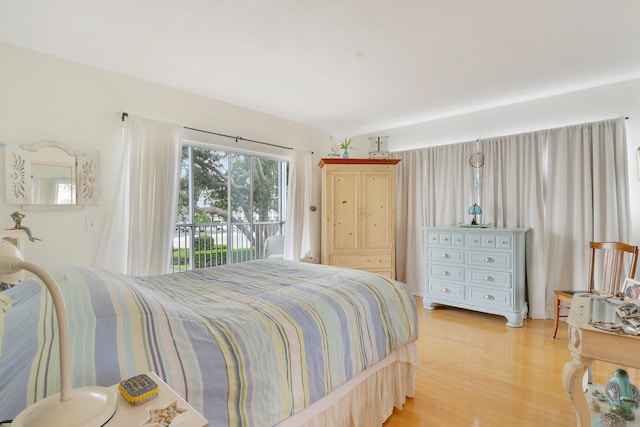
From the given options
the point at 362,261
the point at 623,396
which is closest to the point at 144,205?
the point at 362,261

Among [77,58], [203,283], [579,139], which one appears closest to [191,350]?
[203,283]

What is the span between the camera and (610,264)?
269 centimetres

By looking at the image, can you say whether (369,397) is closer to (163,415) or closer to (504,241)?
(163,415)

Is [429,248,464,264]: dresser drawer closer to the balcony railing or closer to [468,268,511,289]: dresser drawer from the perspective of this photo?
[468,268,511,289]: dresser drawer

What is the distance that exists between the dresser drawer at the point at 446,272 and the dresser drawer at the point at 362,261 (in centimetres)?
57

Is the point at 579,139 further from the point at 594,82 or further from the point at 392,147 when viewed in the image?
the point at 392,147

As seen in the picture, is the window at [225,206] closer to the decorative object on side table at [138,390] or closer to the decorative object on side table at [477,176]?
the decorative object on side table at [477,176]

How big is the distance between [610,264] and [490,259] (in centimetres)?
98

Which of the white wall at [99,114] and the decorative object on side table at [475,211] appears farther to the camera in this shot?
the decorative object on side table at [475,211]

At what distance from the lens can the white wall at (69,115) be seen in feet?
7.29

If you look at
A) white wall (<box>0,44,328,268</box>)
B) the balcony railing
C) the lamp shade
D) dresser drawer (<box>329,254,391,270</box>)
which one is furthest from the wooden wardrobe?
white wall (<box>0,44,328,268</box>)

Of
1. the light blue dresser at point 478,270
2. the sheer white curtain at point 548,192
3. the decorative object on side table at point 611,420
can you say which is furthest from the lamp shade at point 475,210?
the decorative object on side table at point 611,420

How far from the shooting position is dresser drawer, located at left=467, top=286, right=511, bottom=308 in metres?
3.25

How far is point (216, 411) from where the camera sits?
0.93m
